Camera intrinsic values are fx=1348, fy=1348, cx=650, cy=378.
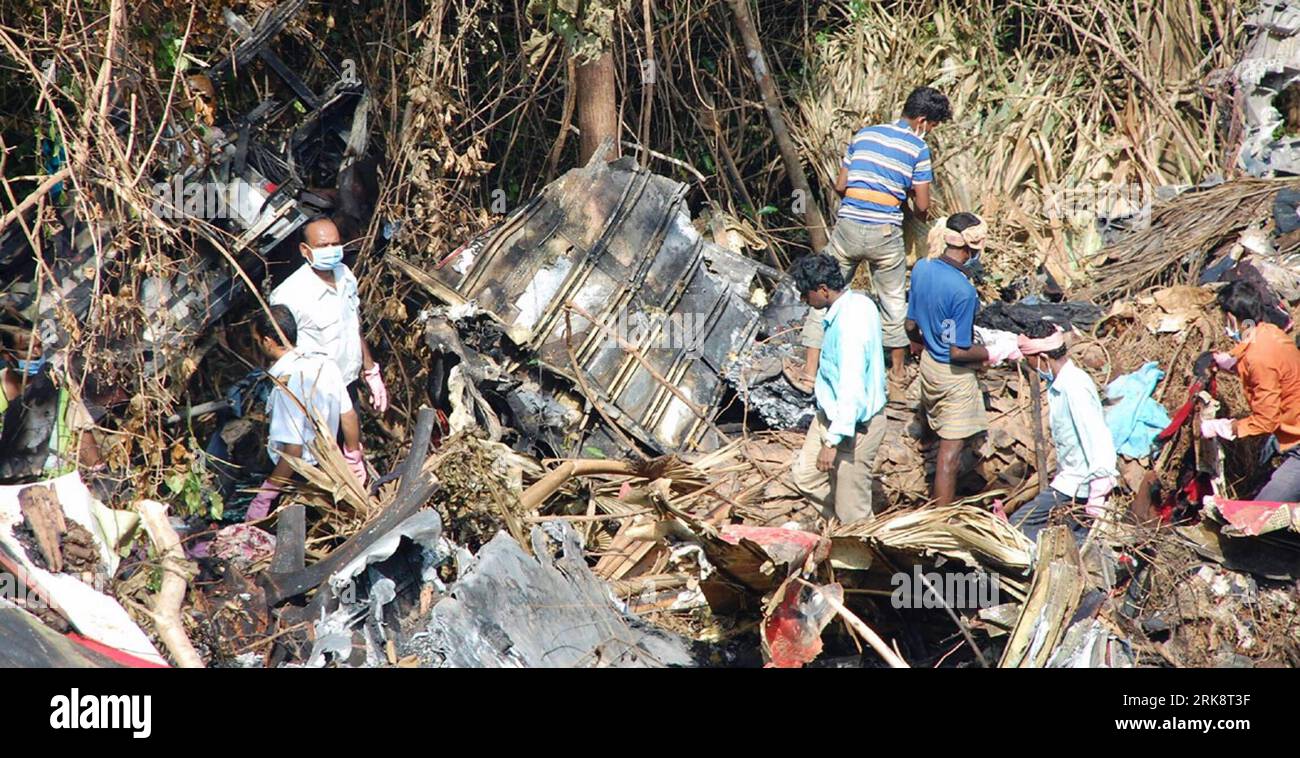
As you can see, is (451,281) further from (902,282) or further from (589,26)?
(902,282)

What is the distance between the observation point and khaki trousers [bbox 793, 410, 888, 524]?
6.45 meters

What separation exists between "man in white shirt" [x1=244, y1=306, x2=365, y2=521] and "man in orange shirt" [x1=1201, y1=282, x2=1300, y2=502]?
4549 millimetres

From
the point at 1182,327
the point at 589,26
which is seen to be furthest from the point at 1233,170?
the point at 589,26

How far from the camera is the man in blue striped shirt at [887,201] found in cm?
791

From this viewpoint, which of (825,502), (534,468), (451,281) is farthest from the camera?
(451,281)

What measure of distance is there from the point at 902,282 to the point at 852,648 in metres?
2.80

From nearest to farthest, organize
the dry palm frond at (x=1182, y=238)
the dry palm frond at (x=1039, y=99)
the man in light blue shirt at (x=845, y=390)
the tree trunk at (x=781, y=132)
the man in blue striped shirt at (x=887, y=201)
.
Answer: the man in light blue shirt at (x=845, y=390) < the man in blue striped shirt at (x=887, y=201) < the dry palm frond at (x=1182, y=238) < the tree trunk at (x=781, y=132) < the dry palm frond at (x=1039, y=99)

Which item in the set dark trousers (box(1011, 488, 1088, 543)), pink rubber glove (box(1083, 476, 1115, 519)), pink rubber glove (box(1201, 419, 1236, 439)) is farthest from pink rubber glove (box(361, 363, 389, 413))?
pink rubber glove (box(1201, 419, 1236, 439))

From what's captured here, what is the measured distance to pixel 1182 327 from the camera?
8250 millimetres

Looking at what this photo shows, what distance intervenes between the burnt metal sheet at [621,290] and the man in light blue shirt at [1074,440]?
2.26 metres

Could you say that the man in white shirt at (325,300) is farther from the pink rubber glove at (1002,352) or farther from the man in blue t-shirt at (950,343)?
the pink rubber glove at (1002,352)

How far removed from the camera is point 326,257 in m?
7.36

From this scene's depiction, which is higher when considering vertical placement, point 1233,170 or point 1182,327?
point 1233,170

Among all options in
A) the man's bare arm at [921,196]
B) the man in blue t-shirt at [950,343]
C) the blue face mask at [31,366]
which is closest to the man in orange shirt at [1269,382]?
the man in blue t-shirt at [950,343]
